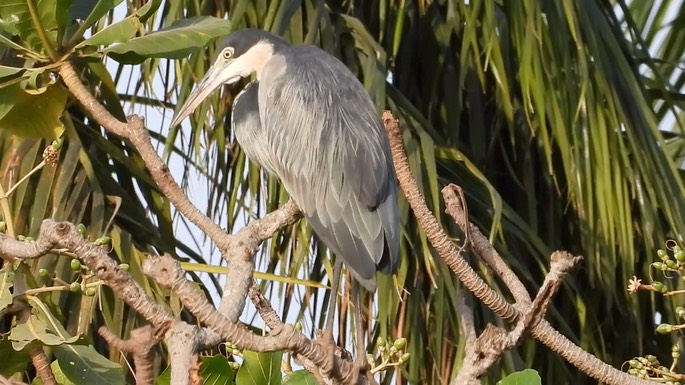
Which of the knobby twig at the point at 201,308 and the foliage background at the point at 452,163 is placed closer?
the knobby twig at the point at 201,308

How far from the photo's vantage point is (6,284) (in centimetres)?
115

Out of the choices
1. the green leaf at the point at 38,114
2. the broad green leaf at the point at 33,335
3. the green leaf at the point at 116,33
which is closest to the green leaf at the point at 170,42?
the green leaf at the point at 116,33

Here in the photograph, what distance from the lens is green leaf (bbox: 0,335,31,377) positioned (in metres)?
1.22

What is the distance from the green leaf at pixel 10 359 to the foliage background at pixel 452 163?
72cm

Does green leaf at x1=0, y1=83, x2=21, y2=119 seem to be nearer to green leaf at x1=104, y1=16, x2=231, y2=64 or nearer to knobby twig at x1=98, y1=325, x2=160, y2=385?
green leaf at x1=104, y1=16, x2=231, y2=64

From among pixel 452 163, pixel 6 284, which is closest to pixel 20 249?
pixel 6 284

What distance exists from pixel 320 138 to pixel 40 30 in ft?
2.98

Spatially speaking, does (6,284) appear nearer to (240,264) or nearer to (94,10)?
(240,264)

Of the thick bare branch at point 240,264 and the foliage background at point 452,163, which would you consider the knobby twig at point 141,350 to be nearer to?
the thick bare branch at point 240,264

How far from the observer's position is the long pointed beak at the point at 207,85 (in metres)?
2.16

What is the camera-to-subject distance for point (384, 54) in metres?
2.28

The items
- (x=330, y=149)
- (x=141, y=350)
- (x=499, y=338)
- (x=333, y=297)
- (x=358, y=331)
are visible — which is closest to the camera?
(x=141, y=350)

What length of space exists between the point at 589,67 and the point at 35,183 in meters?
1.19

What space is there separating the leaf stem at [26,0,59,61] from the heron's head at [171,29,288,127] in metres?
0.90
